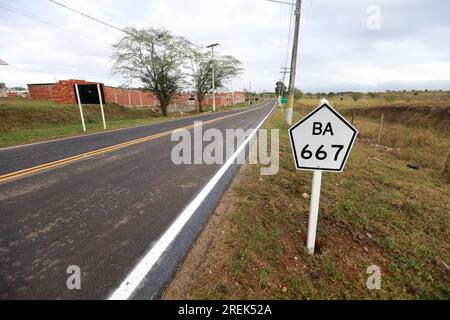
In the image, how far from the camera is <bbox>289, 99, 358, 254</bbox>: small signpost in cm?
216

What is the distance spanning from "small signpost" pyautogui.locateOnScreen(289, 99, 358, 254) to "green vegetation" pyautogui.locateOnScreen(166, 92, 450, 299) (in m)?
1.01

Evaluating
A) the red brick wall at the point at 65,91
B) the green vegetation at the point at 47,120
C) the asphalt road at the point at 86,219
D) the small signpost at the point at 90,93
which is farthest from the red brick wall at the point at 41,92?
the asphalt road at the point at 86,219

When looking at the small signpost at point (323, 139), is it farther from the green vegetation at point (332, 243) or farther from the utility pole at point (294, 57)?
the utility pole at point (294, 57)

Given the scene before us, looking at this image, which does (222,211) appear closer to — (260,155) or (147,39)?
(260,155)

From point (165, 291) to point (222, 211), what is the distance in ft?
5.17

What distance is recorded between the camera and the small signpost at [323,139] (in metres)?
2.16

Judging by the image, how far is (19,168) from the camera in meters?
5.37

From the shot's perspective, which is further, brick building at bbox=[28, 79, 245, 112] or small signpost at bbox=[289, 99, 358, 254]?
brick building at bbox=[28, 79, 245, 112]

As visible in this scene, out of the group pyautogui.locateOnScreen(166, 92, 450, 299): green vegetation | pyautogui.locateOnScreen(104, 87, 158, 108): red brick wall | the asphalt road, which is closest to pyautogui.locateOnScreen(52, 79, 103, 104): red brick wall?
pyautogui.locateOnScreen(104, 87, 158, 108): red brick wall

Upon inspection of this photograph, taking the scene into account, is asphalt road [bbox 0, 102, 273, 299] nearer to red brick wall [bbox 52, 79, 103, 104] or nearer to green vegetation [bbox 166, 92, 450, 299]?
green vegetation [bbox 166, 92, 450, 299]

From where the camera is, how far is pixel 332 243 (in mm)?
2799

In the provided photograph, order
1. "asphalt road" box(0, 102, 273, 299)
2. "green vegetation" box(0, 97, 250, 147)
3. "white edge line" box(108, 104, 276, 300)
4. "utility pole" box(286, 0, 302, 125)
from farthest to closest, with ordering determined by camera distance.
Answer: "utility pole" box(286, 0, 302, 125), "green vegetation" box(0, 97, 250, 147), "asphalt road" box(0, 102, 273, 299), "white edge line" box(108, 104, 276, 300)

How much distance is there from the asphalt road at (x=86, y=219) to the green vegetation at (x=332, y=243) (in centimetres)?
81
